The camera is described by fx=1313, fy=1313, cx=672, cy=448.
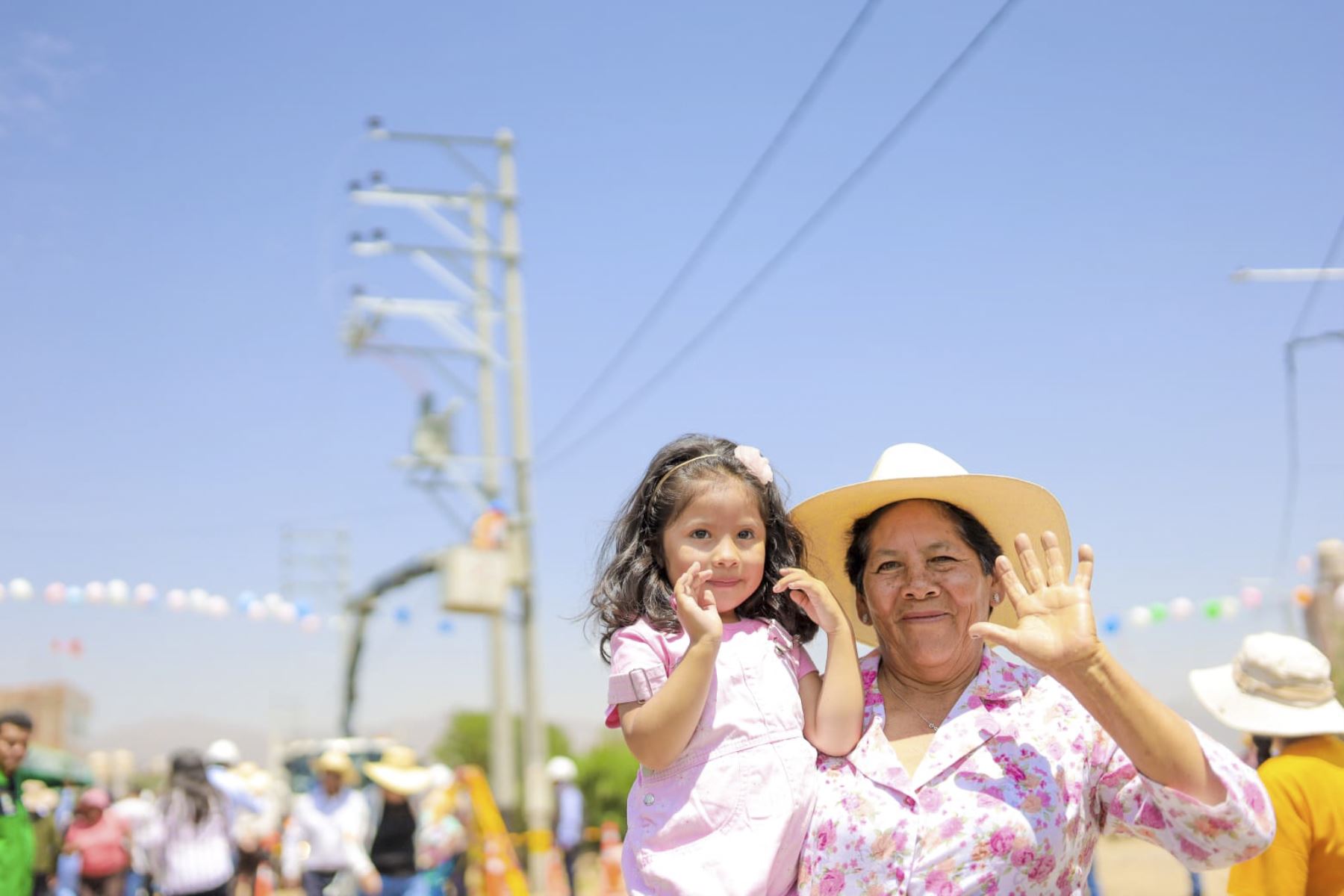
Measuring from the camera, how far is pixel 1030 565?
8.39ft

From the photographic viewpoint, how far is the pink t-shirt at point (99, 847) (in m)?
11.2

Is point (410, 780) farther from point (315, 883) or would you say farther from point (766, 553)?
point (766, 553)

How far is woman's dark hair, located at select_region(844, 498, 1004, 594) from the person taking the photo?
2.94m

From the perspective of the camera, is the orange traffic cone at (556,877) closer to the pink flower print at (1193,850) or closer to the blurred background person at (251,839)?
the blurred background person at (251,839)

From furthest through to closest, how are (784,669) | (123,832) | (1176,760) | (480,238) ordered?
(480,238) < (123,832) < (784,669) < (1176,760)

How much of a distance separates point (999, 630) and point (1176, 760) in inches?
14.8

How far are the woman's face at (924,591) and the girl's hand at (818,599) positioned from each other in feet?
0.56

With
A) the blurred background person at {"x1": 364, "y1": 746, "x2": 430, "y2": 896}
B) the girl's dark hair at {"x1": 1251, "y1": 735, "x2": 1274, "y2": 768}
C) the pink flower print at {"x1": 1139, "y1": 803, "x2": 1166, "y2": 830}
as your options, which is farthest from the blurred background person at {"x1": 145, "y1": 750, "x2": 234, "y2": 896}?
the pink flower print at {"x1": 1139, "y1": 803, "x2": 1166, "y2": 830}

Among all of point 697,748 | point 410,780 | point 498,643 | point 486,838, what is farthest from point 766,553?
point 498,643

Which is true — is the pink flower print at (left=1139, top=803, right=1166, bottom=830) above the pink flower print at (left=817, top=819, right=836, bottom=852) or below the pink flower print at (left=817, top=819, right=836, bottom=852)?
above

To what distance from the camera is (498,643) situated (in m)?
17.0

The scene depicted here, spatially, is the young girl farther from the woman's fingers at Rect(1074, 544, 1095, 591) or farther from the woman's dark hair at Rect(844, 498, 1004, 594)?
the woman's fingers at Rect(1074, 544, 1095, 591)

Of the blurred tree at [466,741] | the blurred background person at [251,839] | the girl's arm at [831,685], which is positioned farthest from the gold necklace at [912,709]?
the blurred tree at [466,741]

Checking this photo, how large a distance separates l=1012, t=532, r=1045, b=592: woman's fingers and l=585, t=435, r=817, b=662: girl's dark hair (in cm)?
52
